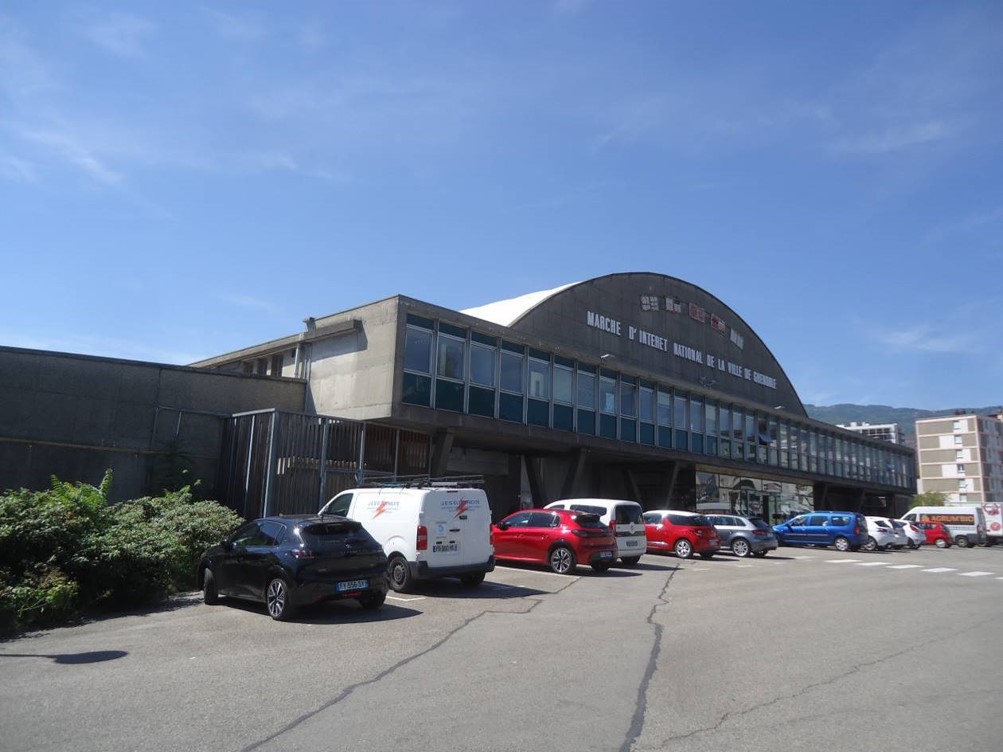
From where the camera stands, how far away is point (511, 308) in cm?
3125

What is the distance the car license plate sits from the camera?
10531 millimetres

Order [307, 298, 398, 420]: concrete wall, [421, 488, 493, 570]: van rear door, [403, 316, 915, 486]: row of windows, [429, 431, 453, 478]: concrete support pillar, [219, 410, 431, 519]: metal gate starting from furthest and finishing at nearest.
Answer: [429, 431, 453, 478]: concrete support pillar
[403, 316, 915, 486]: row of windows
[307, 298, 398, 420]: concrete wall
[219, 410, 431, 519]: metal gate
[421, 488, 493, 570]: van rear door

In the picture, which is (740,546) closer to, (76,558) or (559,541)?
(559,541)

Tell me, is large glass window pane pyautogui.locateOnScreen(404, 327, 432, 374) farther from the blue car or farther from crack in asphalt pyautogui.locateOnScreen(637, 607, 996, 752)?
the blue car

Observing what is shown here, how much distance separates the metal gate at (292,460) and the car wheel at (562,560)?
248 inches

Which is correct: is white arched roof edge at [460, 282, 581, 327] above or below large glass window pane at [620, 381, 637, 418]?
above

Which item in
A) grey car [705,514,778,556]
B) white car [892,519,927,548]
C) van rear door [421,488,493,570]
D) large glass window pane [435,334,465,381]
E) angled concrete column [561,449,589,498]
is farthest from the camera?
white car [892,519,927,548]

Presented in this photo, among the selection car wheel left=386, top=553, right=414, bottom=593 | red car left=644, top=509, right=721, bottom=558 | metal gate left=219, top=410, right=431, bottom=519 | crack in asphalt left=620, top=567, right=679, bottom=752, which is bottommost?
crack in asphalt left=620, top=567, right=679, bottom=752

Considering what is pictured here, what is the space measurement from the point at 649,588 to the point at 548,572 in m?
3.13

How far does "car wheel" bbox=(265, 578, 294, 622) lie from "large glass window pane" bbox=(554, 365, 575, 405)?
17.2 metres

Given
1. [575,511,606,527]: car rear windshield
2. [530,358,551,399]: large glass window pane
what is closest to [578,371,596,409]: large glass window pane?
[530,358,551,399]: large glass window pane

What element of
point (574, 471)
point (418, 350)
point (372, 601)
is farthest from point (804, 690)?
point (574, 471)

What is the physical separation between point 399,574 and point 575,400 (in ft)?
50.5

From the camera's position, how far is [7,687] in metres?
6.89
